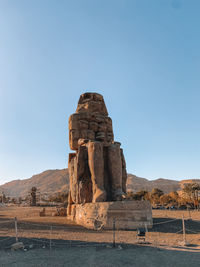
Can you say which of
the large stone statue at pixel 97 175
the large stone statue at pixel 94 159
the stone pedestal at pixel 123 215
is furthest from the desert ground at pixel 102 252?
the large stone statue at pixel 94 159

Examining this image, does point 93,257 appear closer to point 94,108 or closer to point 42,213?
point 94,108

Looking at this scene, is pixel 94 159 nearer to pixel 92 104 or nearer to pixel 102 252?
pixel 92 104

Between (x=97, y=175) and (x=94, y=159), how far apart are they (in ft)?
1.69

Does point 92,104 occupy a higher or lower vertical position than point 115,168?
higher

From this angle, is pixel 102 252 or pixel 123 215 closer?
pixel 102 252

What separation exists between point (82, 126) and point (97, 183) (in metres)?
2.62

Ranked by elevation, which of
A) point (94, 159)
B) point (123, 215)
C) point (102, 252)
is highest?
point (94, 159)

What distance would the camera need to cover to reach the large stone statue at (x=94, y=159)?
23.4 feet

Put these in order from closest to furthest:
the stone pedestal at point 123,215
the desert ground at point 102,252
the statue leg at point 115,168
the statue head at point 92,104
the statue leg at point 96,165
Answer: the desert ground at point 102,252
the stone pedestal at point 123,215
the statue leg at point 96,165
the statue leg at point 115,168
the statue head at point 92,104


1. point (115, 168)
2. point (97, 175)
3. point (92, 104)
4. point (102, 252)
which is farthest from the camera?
point (92, 104)

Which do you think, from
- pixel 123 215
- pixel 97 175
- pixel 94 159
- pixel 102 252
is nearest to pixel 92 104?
pixel 94 159

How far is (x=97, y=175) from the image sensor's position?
7.08 m

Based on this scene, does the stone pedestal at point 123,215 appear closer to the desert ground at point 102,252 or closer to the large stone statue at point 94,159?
the large stone statue at point 94,159

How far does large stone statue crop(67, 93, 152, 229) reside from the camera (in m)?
6.16
